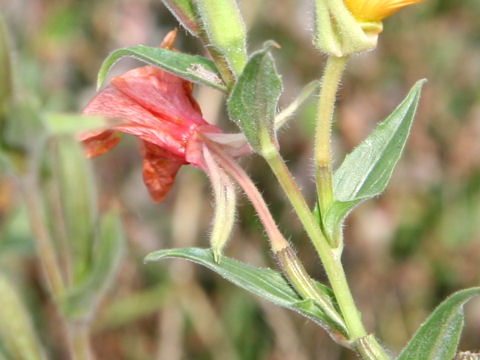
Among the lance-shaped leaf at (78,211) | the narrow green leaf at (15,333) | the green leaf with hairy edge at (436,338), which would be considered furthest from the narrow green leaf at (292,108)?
the narrow green leaf at (15,333)

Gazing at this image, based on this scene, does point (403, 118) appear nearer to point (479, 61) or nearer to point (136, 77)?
point (136, 77)

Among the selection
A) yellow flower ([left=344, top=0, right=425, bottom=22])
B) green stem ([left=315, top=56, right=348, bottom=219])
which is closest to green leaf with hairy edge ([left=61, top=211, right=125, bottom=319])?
green stem ([left=315, top=56, right=348, bottom=219])

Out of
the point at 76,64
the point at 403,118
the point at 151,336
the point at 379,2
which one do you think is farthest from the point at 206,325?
the point at 379,2

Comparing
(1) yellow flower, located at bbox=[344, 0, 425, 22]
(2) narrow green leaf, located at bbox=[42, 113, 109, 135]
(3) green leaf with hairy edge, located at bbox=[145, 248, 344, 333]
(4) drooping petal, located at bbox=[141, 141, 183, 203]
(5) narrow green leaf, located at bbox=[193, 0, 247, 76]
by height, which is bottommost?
(3) green leaf with hairy edge, located at bbox=[145, 248, 344, 333]

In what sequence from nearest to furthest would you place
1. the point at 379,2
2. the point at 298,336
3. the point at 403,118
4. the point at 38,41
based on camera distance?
the point at 379,2 < the point at 403,118 < the point at 298,336 < the point at 38,41

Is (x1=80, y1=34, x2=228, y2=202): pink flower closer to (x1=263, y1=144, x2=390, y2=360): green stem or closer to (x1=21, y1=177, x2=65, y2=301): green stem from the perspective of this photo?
(x1=263, y1=144, x2=390, y2=360): green stem

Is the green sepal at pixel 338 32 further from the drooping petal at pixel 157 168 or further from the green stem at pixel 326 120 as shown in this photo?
the drooping petal at pixel 157 168
